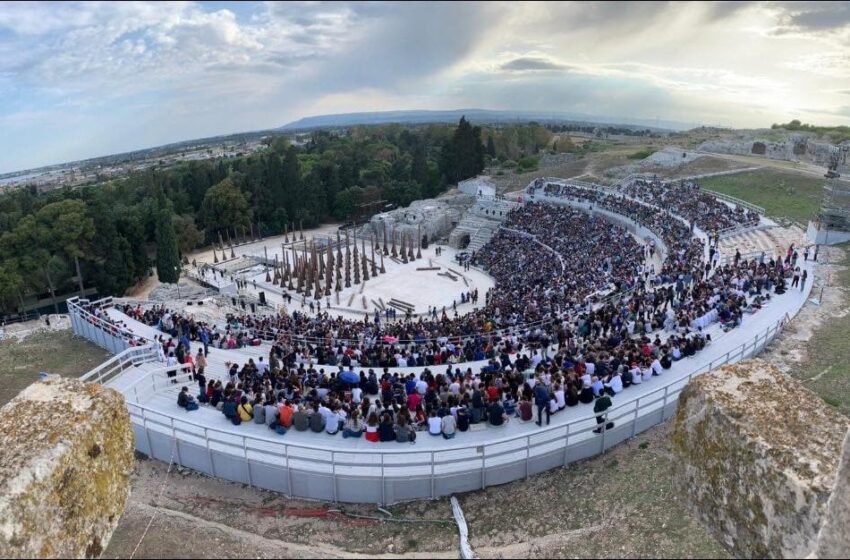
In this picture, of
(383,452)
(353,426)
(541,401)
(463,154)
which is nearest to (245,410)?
(353,426)

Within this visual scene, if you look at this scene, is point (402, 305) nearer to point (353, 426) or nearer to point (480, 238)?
point (480, 238)

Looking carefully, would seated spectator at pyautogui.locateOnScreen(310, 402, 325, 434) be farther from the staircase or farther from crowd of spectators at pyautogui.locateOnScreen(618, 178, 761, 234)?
the staircase

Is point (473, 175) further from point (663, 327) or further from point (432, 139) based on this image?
point (663, 327)

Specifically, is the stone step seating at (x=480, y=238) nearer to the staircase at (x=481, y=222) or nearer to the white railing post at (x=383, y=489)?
the staircase at (x=481, y=222)

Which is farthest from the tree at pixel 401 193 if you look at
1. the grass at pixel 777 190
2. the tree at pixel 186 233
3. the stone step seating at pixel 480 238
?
the grass at pixel 777 190

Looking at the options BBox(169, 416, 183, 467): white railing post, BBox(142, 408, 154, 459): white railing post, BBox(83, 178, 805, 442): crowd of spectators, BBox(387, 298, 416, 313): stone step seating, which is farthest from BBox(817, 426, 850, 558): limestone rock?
BBox(387, 298, 416, 313): stone step seating
